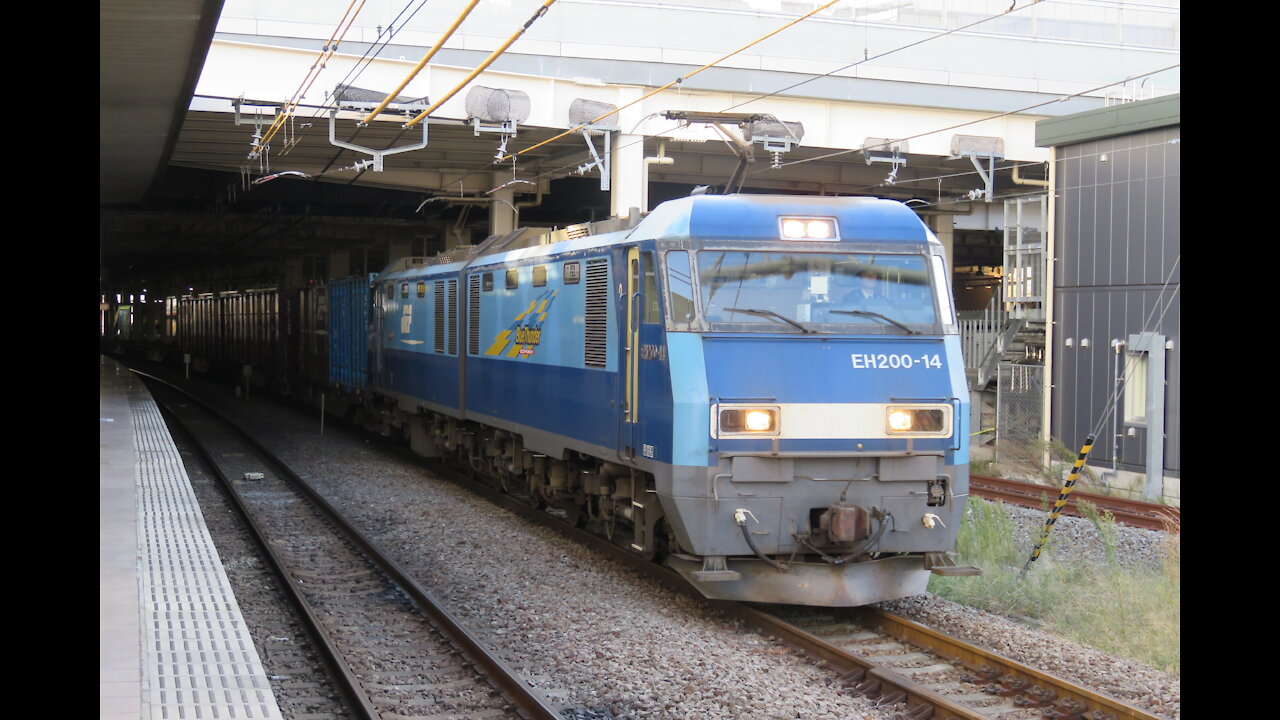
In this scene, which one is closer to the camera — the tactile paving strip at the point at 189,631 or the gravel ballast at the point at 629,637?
the tactile paving strip at the point at 189,631

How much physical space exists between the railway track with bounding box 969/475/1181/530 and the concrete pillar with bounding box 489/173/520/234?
12.4 meters

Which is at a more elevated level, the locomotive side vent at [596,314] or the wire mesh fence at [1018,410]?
the locomotive side vent at [596,314]

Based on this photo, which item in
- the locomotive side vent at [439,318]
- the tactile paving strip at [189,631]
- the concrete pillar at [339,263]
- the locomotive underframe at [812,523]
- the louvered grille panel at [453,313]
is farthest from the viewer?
the concrete pillar at [339,263]

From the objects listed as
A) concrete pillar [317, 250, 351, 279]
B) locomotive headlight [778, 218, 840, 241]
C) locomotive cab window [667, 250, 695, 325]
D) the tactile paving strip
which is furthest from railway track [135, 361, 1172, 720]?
concrete pillar [317, 250, 351, 279]

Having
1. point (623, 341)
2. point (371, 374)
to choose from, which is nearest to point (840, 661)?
point (623, 341)

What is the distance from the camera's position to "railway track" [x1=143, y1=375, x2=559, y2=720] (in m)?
7.30

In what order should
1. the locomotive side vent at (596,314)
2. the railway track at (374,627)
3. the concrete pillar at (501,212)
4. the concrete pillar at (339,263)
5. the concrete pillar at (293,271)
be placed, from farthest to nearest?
the concrete pillar at (293,271)
the concrete pillar at (339,263)
the concrete pillar at (501,212)
the locomotive side vent at (596,314)
the railway track at (374,627)

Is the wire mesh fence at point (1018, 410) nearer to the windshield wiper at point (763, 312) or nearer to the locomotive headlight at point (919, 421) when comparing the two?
the locomotive headlight at point (919, 421)

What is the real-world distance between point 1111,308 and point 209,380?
3687cm

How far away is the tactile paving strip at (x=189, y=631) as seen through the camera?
657 centimetres

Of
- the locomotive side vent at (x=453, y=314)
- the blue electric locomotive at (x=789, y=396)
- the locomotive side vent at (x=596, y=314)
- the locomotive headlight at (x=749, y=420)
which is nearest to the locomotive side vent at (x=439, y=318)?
the locomotive side vent at (x=453, y=314)

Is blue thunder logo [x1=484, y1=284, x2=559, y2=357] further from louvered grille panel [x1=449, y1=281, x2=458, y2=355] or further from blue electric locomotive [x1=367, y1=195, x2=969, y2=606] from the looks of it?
blue electric locomotive [x1=367, y1=195, x2=969, y2=606]

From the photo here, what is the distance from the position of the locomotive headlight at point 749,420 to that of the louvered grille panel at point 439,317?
8310 millimetres

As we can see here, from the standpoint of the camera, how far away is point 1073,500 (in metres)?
15.5
